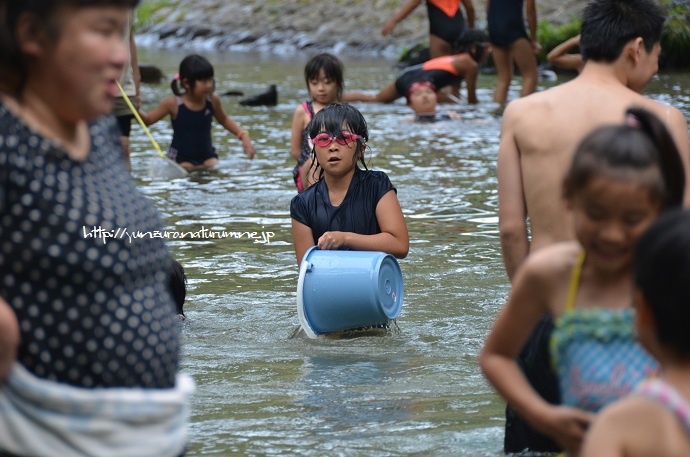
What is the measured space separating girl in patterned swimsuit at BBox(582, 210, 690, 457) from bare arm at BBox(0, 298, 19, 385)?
0.97m

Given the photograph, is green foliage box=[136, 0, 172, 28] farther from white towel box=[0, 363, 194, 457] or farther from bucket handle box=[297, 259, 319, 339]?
white towel box=[0, 363, 194, 457]

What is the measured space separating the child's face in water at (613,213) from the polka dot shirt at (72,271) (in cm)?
83

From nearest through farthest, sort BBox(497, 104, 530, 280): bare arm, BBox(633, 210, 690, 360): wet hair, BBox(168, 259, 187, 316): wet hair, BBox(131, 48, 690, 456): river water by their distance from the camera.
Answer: BBox(633, 210, 690, 360): wet hair < BBox(497, 104, 530, 280): bare arm < BBox(131, 48, 690, 456): river water < BBox(168, 259, 187, 316): wet hair

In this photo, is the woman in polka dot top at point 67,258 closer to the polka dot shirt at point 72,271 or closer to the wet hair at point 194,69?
the polka dot shirt at point 72,271

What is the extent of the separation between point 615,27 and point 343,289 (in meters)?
2.04

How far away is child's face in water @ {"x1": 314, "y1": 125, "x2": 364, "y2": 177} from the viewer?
17.5 ft

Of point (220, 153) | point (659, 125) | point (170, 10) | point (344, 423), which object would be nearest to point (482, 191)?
point (220, 153)

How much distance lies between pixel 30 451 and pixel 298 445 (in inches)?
76.9

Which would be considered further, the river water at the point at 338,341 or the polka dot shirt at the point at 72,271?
the river water at the point at 338,341

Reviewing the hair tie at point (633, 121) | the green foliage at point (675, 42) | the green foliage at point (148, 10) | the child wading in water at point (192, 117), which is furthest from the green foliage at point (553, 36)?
the green foliage at point (148, 10)

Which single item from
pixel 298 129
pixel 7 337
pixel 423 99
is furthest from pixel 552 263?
pixel 423 99

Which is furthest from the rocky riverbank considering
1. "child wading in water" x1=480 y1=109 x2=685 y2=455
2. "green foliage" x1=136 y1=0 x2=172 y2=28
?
"child wading in water" x1=480 y1=109 x2=685 y2=455

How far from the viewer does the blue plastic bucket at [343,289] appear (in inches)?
198

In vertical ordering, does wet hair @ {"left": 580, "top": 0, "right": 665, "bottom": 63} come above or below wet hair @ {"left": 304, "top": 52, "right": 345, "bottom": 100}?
above
